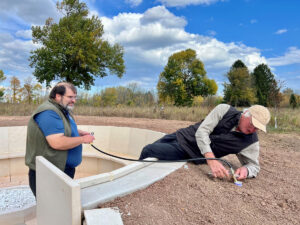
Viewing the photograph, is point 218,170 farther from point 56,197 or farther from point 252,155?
point 56,197

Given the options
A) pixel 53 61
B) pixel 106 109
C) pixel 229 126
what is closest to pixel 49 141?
pixel 229 126

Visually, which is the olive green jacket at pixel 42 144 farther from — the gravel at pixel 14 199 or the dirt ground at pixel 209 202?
the gravel at pixel 14 199

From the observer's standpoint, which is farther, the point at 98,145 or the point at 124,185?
the point at 98,145

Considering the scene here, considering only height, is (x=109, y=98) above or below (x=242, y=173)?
above

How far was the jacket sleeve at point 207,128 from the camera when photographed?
2336 millimetres

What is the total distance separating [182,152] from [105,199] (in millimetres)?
1233

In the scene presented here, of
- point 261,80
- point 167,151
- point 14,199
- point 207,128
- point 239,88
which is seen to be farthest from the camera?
point 261,80

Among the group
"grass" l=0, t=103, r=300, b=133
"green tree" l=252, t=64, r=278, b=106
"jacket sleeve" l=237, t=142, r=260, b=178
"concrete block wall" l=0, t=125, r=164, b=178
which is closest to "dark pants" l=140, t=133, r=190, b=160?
"jacket sleeve" l=237, t=142, r=260, b=178

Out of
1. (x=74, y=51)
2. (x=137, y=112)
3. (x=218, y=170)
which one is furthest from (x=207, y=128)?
(x=74, y=51)

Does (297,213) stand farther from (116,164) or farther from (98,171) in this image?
(98,171)

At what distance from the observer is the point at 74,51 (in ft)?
60.8

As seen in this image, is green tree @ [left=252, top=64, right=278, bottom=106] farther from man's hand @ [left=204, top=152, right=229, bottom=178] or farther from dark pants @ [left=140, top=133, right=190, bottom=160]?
man's hand @ [left=204, top=152, right=229, bottom=178]

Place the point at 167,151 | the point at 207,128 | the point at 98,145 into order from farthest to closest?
the point at 98,145 < the point at 167,151 < the point at 207,128

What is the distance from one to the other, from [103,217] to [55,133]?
2.84ft
